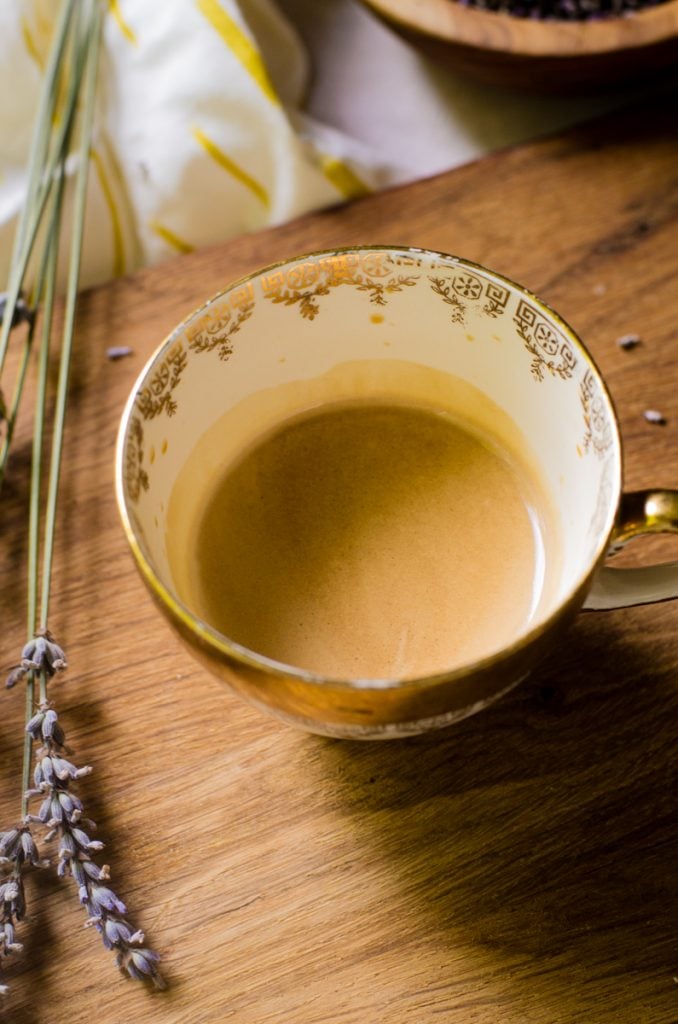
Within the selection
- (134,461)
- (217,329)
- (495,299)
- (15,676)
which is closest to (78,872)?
(15,676)

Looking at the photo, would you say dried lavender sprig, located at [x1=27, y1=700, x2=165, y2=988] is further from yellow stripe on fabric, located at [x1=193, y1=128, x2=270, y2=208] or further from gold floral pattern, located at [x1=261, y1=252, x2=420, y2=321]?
yellow stripe on fabric, located at [x1=193, y1=128, x2=270, y2=208]

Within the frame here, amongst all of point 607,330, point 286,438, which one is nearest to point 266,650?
point 286,438

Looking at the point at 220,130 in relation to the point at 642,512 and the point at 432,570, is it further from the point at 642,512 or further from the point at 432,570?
the point at 642,512

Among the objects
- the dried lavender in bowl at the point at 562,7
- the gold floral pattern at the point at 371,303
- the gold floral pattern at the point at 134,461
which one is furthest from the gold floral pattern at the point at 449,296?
the dried lavender in bowl at the point at 562,7

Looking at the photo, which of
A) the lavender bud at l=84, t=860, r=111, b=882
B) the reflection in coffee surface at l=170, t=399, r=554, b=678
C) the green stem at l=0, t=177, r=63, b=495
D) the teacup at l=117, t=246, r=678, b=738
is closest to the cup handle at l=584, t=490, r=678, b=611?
the teacup at l=117, t=246, r=678, b=738

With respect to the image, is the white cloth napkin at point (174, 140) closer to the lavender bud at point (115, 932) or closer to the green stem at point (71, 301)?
the green stem at point (71, 301)

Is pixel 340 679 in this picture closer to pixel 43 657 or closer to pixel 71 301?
pixel 43 657
